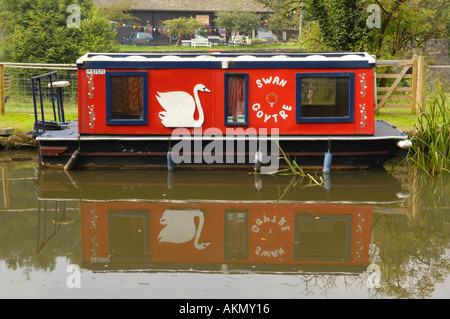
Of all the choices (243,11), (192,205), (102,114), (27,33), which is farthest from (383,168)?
(243,11)

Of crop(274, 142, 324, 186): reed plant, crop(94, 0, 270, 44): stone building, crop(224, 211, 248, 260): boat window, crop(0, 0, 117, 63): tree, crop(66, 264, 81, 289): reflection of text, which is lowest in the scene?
crop(66, 264, 81, 289): reflection of text

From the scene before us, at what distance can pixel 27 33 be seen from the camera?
72.2ft

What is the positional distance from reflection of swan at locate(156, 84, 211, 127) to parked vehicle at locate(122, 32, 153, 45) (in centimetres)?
3092

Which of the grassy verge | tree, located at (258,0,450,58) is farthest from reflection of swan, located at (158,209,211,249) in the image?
tree, located at (258,0,450,58)

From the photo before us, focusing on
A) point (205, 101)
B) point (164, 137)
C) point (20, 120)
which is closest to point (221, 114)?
point (205, 101)

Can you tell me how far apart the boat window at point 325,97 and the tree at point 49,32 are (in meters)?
13.1

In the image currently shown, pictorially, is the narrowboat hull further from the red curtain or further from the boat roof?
the boat roof

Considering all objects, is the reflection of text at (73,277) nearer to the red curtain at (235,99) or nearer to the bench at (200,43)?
the red curtain at (235,99)

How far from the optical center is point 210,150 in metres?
11.0

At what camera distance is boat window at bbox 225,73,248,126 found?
11117 millimetres

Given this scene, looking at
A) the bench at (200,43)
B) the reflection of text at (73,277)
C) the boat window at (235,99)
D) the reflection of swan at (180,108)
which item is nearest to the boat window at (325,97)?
the boat window at (235,99)

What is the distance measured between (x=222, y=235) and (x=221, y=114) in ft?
11.5

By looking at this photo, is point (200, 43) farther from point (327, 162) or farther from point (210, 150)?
point (327, 162)

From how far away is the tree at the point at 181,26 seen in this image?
40844mm
